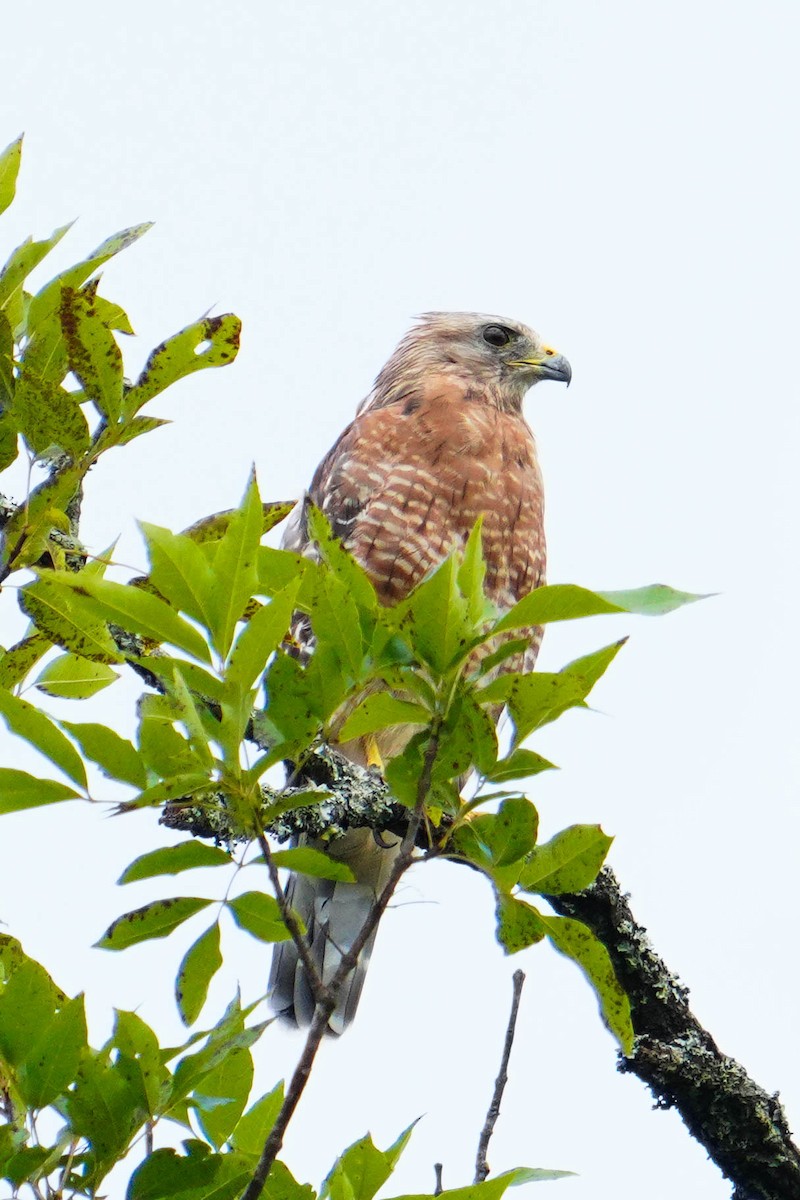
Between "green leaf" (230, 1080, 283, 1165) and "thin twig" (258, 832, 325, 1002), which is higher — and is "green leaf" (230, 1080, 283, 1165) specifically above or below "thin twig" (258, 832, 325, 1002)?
below

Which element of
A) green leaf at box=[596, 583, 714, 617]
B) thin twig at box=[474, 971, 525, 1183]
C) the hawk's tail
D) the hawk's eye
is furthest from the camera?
the hawk's eye

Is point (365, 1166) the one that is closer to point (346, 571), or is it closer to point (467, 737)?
point (467, 737)

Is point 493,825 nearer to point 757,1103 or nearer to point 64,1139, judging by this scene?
point 64,1139

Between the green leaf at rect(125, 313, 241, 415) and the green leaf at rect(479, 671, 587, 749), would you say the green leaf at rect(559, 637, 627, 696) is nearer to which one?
the green leaf at rect(479, 671, 587, 749)

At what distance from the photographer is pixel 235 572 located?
5.57 feet

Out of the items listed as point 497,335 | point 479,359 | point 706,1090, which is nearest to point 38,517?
point 706,1090

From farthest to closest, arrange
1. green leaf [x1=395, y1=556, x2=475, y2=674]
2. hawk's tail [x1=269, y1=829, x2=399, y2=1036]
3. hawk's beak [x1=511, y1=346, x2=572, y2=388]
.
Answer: hawk's beak [x1=511, y1=346, x2=572, y2=388]
hawk's tail [x1=269, y1=829, x2=399, y2=1036]
green leaf [x1=395, y1=556, x2=475, y2=674]

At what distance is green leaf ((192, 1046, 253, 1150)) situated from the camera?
6.75 ft

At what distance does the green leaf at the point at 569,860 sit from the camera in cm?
194

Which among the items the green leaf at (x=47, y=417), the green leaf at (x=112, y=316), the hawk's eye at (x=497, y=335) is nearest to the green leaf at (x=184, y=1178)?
the green leaf at (x=47, y=417)

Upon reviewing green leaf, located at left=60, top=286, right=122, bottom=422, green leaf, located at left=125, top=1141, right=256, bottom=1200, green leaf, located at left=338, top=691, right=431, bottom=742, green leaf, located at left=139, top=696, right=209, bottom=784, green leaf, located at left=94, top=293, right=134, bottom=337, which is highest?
green leaf, located at left=94, top=293, right=134, bottom=337

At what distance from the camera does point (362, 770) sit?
3.75 meters

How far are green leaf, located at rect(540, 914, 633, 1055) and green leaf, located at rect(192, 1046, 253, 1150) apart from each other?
49 cm

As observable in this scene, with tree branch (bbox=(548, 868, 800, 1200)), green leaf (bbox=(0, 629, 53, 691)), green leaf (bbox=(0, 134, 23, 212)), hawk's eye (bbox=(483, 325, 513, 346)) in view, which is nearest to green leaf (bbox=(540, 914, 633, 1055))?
green leaf (bbox=(0, 629, 53, 691))
